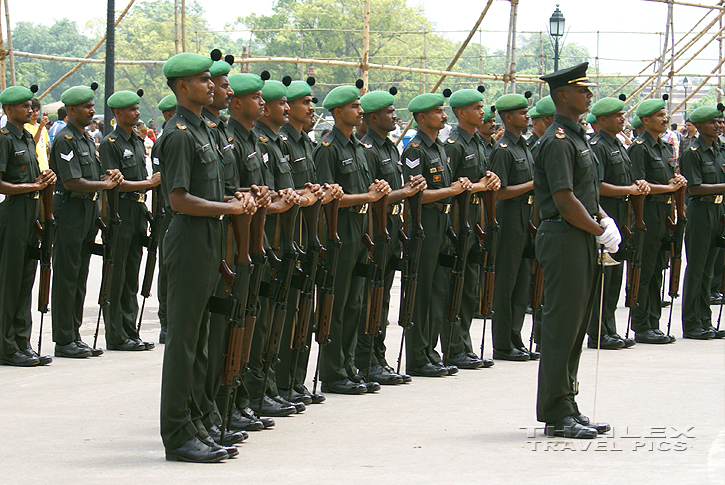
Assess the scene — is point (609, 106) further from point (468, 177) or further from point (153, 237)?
point (153, 237)

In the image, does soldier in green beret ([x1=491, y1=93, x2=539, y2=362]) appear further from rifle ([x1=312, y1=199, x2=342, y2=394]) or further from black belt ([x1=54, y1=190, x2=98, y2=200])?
black belt ([x1=54, y1=190, x2=98, y2=200])

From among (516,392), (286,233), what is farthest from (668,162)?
(286,233)

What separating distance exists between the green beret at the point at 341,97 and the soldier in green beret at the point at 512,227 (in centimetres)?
188

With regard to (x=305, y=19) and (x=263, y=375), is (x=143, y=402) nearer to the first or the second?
(x=263, y=375)

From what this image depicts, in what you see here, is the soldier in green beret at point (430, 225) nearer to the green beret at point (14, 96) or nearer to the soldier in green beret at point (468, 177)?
the soldier in green beret at point (468, 177)

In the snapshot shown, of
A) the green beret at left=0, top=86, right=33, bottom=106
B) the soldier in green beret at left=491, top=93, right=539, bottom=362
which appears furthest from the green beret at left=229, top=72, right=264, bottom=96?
the soldier in green beret at left=491, top=93, right=539, bottom=362

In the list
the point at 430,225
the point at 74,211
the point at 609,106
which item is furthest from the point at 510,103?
the point at 74,211

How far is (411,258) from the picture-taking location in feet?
26.7

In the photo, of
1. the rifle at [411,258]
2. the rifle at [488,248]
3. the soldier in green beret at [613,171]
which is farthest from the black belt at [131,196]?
the soldier in green beret at [613,171]

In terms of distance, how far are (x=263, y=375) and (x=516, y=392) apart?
6.82 ft

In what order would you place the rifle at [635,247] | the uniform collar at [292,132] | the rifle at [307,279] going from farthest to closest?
the rifle at [635,247] → the uniform collar at [292,132] → the rifle at [307,279]

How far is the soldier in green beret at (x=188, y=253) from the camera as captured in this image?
5.46m

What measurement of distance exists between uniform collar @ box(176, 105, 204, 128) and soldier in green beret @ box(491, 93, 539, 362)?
4.01 metres

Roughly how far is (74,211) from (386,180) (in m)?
2.88
